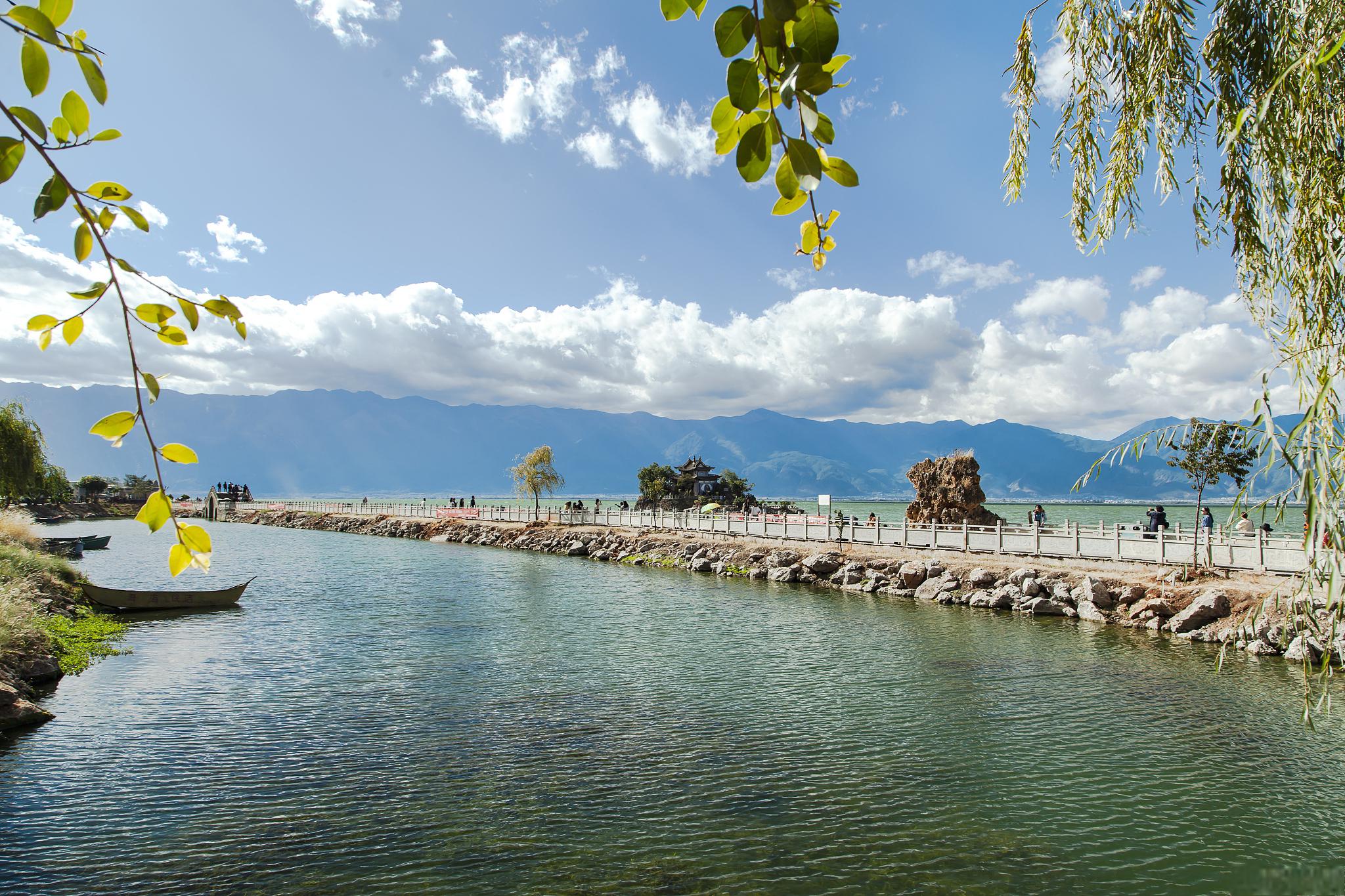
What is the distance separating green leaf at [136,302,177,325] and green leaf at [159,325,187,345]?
0.08 feet

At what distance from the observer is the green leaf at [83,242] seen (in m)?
1.70

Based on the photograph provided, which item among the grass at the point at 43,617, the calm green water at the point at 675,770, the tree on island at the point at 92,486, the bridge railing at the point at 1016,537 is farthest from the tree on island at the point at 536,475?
the tree on island at the point at 92,486

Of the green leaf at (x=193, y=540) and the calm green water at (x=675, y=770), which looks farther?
the calm green water at (x=675, y=770)

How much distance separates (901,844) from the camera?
381 inches

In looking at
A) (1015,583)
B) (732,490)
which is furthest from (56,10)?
(732,490)

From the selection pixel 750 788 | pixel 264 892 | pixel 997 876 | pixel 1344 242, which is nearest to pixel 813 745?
pixel 750 788

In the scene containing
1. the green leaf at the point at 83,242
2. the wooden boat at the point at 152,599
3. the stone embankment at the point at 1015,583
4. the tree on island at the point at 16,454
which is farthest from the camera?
the tree on island at the point at 16,454

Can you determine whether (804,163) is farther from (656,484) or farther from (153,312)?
(656,484)

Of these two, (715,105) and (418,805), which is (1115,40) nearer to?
(715,105)

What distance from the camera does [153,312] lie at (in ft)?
6.01

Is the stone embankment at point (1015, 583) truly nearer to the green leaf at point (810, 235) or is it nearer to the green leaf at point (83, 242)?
the green leaf at point (810, 235)

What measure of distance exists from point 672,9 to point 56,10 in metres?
1.27

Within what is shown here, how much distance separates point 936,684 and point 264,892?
14.2 meters

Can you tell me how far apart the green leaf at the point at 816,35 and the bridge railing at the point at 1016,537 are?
25.7 feet
